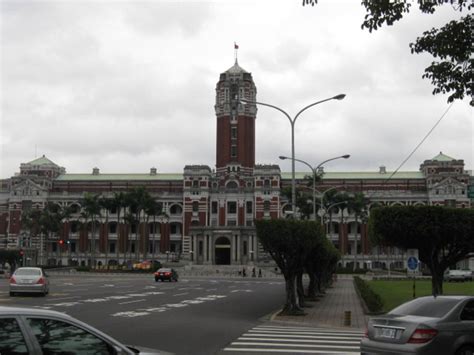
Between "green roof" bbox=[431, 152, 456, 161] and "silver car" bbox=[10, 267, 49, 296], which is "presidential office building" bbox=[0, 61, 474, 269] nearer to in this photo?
"green roof" bbox=[431, 152, 456, 161]

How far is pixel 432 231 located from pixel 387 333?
52.0ft

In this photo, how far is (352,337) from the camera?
1773 centimetres

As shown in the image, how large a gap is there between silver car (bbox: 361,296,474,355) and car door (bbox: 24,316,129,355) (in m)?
5.81

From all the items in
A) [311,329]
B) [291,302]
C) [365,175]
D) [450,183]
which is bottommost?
[311,329]

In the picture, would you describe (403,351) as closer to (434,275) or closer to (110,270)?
(434,275)

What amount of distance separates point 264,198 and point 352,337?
101m

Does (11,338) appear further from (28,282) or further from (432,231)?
(28,282)

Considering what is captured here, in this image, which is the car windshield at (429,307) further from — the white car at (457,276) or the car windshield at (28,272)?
the white car at (457,276)

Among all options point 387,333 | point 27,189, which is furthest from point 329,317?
point 27,189

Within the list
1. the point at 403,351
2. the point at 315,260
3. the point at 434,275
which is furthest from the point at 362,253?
the point at 403,351

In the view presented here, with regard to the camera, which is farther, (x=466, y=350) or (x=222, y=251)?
(x=222, y=251)

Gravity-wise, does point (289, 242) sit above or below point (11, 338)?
above

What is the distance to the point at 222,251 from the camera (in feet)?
373

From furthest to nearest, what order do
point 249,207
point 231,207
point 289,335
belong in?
point 231,207 → point 249,207 → point 289,335
